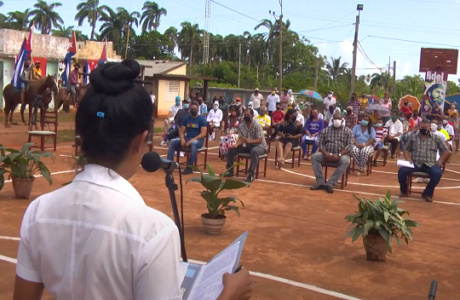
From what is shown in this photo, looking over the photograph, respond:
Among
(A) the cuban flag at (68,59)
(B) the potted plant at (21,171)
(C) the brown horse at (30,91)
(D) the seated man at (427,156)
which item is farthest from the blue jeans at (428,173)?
(A) the cuban flag at (68,59)

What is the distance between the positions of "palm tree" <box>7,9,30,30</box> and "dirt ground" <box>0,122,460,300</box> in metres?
58.0

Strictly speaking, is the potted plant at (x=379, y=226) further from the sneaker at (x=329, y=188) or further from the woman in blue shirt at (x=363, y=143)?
the woman in blue shirt at (x=363, y=143)

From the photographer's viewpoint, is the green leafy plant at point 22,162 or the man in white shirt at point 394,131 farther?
the man in white shirt at point 394,131

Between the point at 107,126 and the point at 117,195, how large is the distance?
0.67ft

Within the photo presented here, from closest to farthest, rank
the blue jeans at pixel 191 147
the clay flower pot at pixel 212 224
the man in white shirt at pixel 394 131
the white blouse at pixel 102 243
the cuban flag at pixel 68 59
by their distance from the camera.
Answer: the white blouse at pixel 102 243 → the clay flower pot at pixel 212 224 → the blue jeans at pixel 191 147 → the man in white shirt at pixel 394 131 → the cuban flag at pixel 68 59

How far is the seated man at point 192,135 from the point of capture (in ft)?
38.5

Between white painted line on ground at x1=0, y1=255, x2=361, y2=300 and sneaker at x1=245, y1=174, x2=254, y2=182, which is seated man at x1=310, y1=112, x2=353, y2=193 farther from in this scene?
white painted line on ground at x1=0, y1=255, x2=361, y2=300

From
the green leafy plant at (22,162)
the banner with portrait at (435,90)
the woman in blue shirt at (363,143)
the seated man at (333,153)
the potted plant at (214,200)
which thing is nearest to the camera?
the potted plant at (214,200)

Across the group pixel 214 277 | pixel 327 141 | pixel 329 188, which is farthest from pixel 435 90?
pixel 214 277

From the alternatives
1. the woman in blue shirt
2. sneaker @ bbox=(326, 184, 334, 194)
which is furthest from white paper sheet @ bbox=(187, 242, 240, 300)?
the woman in blue shirt

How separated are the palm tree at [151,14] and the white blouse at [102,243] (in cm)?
6881

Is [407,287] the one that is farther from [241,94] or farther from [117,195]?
[241,94]

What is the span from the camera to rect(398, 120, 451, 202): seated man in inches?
384

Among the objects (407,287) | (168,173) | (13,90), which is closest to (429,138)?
(407,287)
